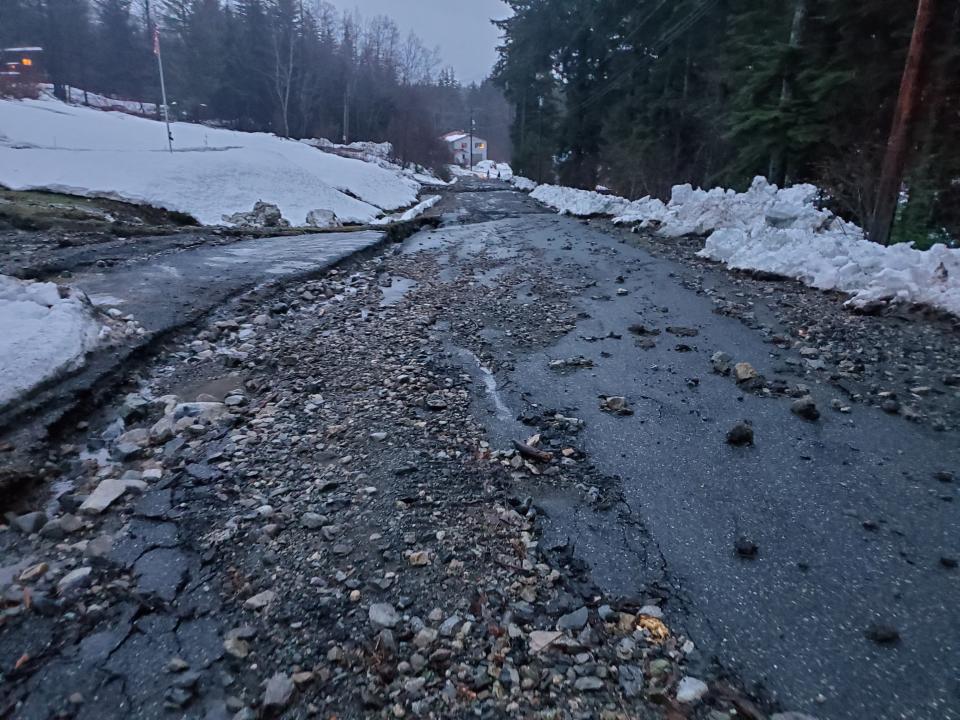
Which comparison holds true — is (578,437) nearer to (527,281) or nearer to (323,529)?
(323,529)

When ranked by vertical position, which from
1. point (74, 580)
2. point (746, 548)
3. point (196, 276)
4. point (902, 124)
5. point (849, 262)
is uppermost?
point (902, 124)

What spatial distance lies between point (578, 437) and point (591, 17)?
32.8 meters

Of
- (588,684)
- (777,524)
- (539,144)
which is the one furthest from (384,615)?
(539,144)

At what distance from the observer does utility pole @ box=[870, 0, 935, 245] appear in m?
7.91

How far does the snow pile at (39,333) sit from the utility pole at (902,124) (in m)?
10.6

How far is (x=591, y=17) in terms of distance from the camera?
29.6m

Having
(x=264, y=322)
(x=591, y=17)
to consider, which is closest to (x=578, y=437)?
(x=264, y=322)

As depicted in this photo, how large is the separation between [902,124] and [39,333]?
1091 cm

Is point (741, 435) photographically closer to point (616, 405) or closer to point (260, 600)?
point (616, 405)

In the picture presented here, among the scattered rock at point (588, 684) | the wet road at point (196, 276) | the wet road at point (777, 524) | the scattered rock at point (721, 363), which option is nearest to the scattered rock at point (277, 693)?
the scattered rock at point (588, 684)

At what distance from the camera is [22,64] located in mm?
39000

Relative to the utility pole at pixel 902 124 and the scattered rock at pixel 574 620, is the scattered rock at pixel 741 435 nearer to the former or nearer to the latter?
the scattered rock at pixel 574 620

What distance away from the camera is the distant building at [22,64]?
38.7m

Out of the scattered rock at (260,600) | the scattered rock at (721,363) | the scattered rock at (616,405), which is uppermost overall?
the scattered rock at (721,363)
